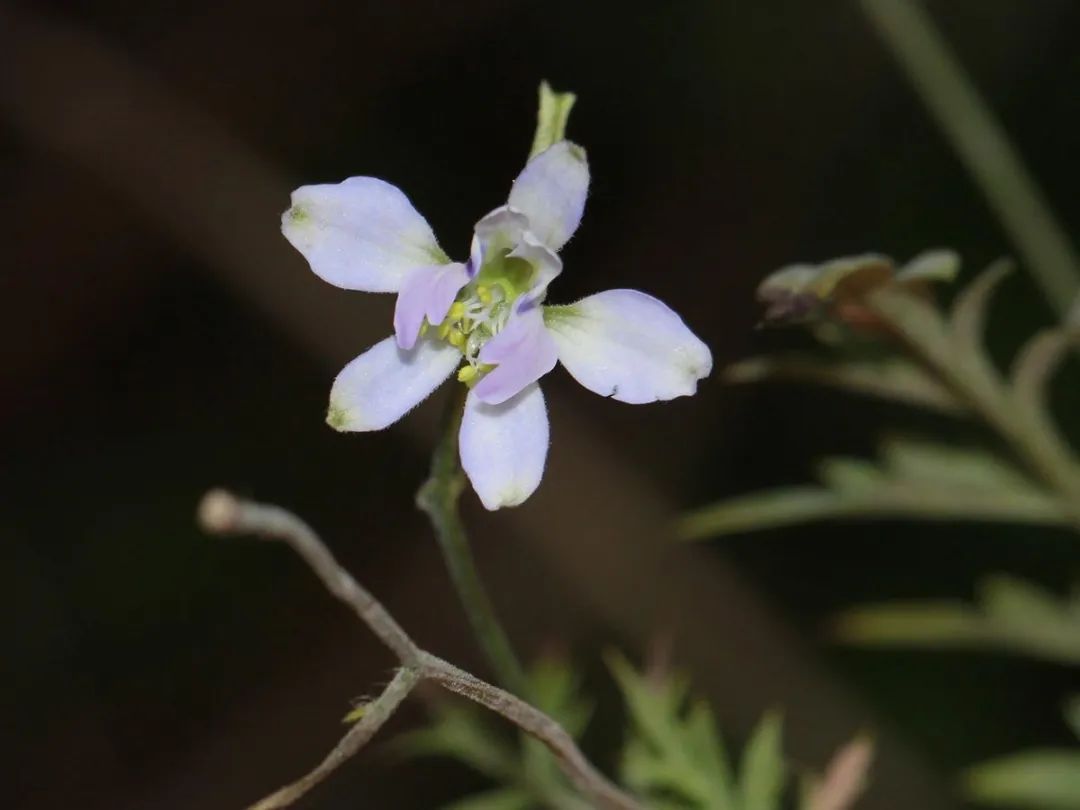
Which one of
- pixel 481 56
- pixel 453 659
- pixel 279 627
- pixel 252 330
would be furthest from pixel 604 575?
pixel 481 56

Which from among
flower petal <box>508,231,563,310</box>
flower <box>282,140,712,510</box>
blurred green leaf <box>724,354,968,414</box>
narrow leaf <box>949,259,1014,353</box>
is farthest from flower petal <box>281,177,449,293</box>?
narrow leaf <box>949,259,1014,353</box>

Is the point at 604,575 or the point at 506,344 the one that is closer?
the point at 506,344

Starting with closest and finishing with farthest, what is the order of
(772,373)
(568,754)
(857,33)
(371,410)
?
(568,754) < (371,410) < (772,373) < (857,33)

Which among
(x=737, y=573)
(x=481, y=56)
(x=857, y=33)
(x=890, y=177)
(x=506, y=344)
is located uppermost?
(x=481, y=56)

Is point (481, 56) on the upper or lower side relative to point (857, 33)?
upper

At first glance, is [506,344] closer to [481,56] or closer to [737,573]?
[737,573]

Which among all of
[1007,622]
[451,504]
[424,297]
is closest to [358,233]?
[424,297]

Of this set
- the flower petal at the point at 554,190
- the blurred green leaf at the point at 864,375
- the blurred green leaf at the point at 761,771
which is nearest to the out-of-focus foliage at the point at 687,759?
the blurred green leaf at the point at 761,771

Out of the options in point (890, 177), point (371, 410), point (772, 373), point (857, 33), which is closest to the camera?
point (371, 410)
